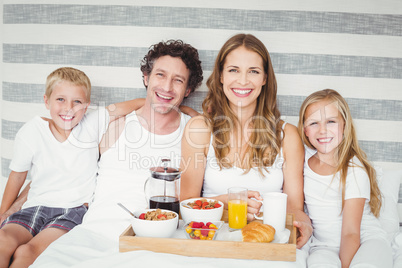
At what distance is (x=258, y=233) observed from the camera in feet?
4.32

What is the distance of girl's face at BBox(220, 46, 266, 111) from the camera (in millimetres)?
1910

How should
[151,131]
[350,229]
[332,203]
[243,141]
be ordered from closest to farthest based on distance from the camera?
[350,229]
[332,203]
[243,141]
[151,131]

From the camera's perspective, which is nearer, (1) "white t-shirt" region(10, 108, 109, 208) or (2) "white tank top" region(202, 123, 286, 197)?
(2) "white tank top" region(202, 123, 286, 197)

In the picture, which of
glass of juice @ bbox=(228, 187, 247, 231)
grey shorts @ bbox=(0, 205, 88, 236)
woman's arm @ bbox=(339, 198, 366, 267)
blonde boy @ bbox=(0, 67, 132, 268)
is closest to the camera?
glass of juice @ bbox=(228, 187, 247, 231)

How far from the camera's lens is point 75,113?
6.73 ft

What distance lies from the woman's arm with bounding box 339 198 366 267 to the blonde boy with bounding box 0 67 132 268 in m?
1.35

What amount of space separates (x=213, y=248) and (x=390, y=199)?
4.24 feet

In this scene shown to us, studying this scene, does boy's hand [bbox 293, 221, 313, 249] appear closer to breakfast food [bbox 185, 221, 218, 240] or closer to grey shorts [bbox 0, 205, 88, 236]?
breakfast food [bbox 185, 221, 218, 240]

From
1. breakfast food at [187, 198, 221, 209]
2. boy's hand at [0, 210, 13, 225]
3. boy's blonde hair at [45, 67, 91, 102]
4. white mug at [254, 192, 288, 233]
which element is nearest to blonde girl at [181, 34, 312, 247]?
breakfast food at [187, 198, 221, 209]

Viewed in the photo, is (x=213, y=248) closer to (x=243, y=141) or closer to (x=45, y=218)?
(x=243, y=141)

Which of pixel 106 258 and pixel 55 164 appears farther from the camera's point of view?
pixel 55 164

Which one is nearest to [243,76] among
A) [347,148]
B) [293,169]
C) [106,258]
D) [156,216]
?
[293,169]

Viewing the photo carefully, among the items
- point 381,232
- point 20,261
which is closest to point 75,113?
point 20,261

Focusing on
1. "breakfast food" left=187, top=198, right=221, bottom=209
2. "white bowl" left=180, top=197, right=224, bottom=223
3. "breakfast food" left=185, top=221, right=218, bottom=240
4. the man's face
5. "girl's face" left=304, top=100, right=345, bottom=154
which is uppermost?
the man's face
